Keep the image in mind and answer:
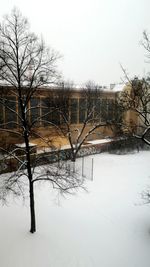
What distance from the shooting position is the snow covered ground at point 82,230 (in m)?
7.45

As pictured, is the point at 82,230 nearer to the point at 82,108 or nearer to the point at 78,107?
the point at 82,108

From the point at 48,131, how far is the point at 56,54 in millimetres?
13338

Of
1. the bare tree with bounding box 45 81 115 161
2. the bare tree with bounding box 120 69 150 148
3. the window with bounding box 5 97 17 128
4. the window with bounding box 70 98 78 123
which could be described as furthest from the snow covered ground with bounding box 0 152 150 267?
the window with bounding box 70 98 78 123

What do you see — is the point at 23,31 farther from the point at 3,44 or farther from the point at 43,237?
the point at 43,237

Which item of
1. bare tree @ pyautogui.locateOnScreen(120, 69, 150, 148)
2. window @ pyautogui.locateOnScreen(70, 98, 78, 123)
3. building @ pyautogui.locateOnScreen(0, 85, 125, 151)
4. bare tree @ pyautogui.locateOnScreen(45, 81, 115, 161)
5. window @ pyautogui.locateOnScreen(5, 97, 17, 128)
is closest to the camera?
window @ pyautogui.locateOnScreen(5, 97, 17, 128)

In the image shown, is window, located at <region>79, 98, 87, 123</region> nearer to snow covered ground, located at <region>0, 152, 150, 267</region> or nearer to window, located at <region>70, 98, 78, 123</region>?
window, located at <region>70, 98, 78, 123</region>

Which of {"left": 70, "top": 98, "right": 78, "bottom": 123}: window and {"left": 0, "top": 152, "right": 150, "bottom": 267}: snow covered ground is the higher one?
{"left": 70, "top": 98, "right": 78, "bottom": 123}: window

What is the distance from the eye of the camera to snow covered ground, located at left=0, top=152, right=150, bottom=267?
7.45m

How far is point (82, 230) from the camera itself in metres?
9.05

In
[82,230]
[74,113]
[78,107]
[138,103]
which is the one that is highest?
[138,103]

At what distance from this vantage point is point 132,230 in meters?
9.11

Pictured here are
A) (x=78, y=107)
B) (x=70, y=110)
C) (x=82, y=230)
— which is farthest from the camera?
(x=78, y=107)

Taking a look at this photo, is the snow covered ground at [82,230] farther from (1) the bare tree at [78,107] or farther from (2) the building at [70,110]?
(1) the bare tree at [78,107]

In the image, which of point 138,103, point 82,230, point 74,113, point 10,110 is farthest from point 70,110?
point 82,230
